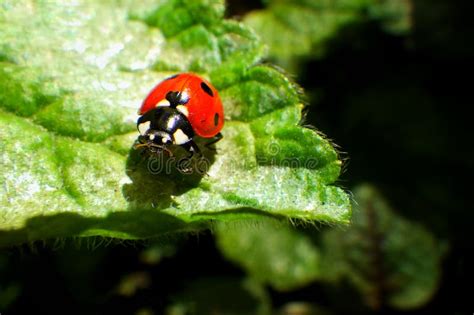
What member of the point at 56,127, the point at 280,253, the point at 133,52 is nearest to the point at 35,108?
the point at 56,127

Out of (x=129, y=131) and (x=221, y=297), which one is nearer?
(x=129, y=131)

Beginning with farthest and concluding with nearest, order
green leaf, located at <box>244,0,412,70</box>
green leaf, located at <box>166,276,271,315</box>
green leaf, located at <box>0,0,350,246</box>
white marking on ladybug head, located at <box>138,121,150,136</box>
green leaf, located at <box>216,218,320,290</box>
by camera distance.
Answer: green leaf, located at <box>244,0,412,70</box> < green leaf, located at <box>216,218,320,290</box> < green leaf, located at <box>166,276,271,315</box> < white marking on ladybug head, located at <box>138,121,150,136</box> < green leaf, located at <box>0,0,350,246</box>

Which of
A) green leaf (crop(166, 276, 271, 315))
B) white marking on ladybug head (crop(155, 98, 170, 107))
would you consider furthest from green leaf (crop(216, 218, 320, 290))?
white marking on ladybug head (crop(155, 98, 170, 107))

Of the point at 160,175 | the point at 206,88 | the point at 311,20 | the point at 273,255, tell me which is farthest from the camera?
the point at 311,20

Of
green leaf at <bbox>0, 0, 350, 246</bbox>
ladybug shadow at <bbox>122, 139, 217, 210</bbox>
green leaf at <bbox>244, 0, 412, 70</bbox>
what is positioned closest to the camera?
green leaf at <bbox>0, 0, 350, 246</bbox>

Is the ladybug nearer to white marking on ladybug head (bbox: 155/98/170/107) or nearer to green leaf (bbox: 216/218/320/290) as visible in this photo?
white marking on ladybug head (bbox: 155/98/170/107)

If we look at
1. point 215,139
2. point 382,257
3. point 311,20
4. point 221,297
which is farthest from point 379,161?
point 215,139

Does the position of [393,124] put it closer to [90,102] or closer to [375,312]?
[375,312]

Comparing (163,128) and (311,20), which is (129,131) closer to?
(163,128)
